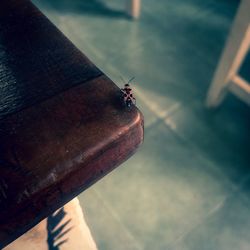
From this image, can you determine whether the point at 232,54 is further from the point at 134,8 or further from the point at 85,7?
the point at 85,7

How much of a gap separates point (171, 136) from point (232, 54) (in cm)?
58

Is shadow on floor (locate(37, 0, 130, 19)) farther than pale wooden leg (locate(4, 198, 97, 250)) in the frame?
Yes

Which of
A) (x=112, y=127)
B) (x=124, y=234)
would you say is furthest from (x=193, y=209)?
(x=112, y=127)

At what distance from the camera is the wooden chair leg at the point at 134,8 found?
8.08 feet

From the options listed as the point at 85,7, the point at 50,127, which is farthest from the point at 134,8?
the point at 50,127

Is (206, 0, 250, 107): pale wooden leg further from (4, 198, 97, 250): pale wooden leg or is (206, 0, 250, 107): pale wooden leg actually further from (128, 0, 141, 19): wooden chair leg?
(4, 198, 97, 250): pale wooden leg

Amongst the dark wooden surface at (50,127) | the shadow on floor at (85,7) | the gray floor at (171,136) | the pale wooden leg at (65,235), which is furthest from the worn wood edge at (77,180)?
the shadow on floor at (85,7)

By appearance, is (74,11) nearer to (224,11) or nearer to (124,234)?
(224,11)

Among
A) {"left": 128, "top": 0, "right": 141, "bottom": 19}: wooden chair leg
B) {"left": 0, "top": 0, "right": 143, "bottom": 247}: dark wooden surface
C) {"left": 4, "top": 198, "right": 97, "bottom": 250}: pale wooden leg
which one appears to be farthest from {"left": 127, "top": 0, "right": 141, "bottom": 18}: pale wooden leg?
{"left": 0, "top": 0, "right": 143, "bottom": 247}: dark wooden surface

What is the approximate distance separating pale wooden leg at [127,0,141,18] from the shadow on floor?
0.06 m

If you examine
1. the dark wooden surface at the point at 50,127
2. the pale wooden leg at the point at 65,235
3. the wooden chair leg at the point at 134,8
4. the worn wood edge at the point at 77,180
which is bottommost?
the wooden chair leg at the point at 134,8

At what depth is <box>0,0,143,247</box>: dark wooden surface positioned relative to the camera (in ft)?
1.04

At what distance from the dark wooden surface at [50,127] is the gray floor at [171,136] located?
132 centimetres

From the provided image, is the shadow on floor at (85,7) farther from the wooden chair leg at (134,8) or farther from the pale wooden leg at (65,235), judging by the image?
the pale wooden leg at (65,235)
